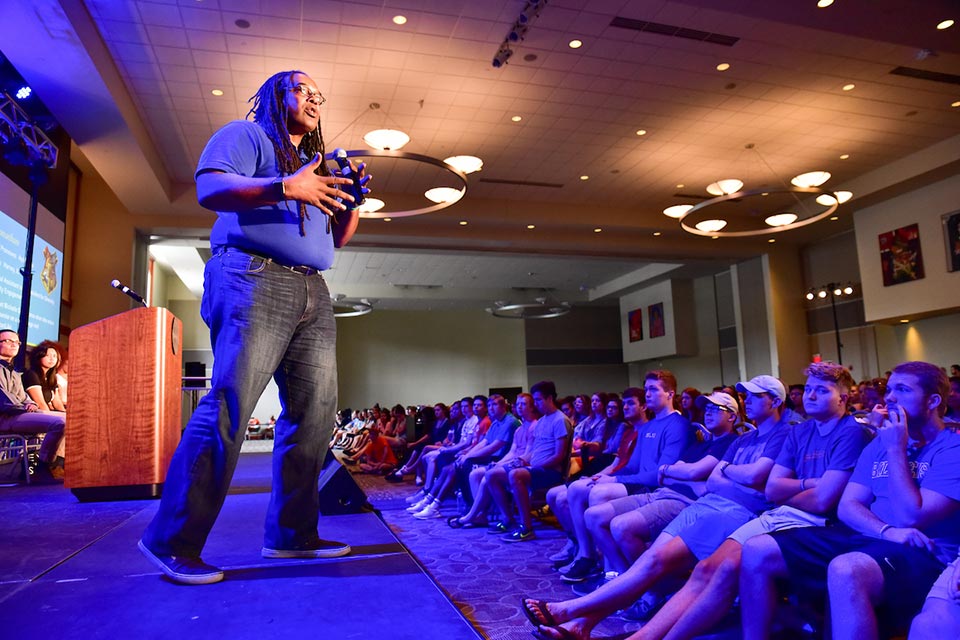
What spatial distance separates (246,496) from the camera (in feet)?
11.3

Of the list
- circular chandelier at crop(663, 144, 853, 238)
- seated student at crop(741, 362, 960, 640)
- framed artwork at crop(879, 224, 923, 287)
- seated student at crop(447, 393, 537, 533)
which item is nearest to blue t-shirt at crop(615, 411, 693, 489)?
seated student at crop(447, 393, 537, 533)

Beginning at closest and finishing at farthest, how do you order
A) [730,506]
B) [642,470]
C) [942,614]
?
1. [942,614]
2. [730,506]
3. [642,470]

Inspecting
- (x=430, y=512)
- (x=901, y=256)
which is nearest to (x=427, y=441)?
(x=430, y=512)

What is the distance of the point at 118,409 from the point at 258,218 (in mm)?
2257

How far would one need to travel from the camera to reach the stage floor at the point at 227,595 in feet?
3.95

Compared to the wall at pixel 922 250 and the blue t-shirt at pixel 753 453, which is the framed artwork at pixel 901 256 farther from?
the blue t-shirt at pixel 753 453

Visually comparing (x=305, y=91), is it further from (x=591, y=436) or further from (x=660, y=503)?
(x=591, y=436)

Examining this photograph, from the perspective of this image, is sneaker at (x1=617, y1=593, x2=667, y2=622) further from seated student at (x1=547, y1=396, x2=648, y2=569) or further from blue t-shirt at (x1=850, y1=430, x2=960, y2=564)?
blue t-shirt at (x1=850, y1=430, x2=960, y2=564)

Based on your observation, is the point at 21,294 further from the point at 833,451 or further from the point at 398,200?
the point at 833,451

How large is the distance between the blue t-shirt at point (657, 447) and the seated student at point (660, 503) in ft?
0.17

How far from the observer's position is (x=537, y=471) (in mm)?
3961

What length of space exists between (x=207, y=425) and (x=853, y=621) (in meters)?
1.52

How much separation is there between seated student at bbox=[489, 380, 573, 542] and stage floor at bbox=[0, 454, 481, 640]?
179 centimetres

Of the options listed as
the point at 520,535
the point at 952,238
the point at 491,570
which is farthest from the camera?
the point at 952,238
